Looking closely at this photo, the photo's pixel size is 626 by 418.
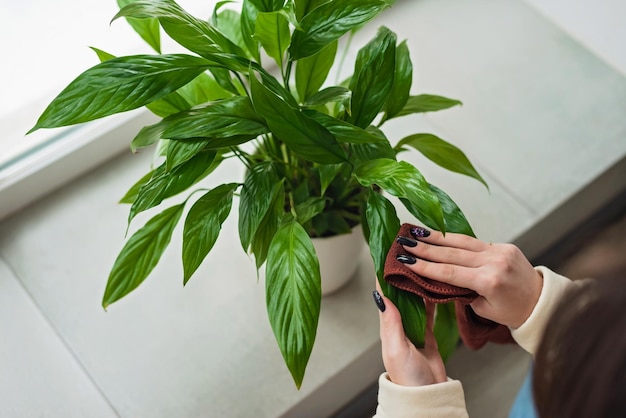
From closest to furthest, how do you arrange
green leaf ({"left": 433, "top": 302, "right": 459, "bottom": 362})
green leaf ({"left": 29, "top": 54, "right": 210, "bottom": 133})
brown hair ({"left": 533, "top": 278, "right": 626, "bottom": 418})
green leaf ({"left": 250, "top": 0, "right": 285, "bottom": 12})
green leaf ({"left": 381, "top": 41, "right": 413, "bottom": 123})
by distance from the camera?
brown hair ({"left": 533, "top": 278, "right": 626, "bottom": 418}), green leaf ({"left": 29, "top": 54, "right": 210, "bottom": 133}), green leaf ({"left": 250, "top": 0, "right": 285, "bottom": 12}), green leaf ({"left": 381, "top": 41, "right": 413, "bottom": 123}), green leaf ({"left": 433, "top": 302, "right": 459, "bottom": 362})

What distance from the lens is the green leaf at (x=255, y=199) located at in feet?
2.82

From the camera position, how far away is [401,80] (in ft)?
3.05

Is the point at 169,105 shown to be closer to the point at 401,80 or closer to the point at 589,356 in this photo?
the point at 401,80

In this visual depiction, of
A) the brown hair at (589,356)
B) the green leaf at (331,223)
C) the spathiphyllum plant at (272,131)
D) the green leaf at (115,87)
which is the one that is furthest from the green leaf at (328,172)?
the brown hair at (589,356)

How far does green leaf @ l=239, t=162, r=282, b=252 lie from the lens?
2.82 feet

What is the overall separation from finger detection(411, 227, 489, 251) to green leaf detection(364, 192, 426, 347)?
0.09ft

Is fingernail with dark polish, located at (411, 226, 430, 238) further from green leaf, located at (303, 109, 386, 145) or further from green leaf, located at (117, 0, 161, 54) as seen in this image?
green leaf, located at (117, 0, 161, 54)

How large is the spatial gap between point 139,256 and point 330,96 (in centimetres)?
31

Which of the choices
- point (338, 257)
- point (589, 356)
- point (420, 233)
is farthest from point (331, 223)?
point (589, 356)

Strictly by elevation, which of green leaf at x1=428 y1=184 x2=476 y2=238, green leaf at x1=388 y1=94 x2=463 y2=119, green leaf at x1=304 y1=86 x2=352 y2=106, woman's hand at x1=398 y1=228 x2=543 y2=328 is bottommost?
woman's hand at x1=398 y1=228 x2=543 y2=328

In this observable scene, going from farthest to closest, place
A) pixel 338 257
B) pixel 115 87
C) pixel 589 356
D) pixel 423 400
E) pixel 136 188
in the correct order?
pixel 338 257 < pixel 136 188 < pixel 423 400 < pixel 115 87 < pixel 589 356

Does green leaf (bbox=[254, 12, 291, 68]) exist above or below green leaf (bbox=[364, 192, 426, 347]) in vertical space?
above

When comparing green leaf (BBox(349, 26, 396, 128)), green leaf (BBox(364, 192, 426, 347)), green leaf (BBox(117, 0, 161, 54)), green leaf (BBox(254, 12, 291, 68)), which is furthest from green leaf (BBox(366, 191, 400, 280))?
green leaf (BBox(117, 0, 161, 54))

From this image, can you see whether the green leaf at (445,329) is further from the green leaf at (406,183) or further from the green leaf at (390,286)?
the green leaf at (406,183)
